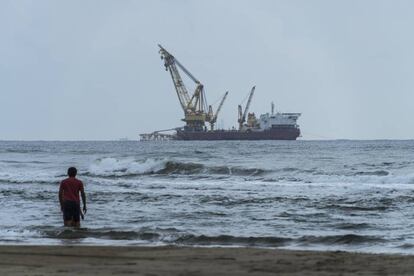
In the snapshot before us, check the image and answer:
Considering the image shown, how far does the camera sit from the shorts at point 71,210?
39.2 ft

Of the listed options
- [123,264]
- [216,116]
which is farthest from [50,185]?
[216,116]

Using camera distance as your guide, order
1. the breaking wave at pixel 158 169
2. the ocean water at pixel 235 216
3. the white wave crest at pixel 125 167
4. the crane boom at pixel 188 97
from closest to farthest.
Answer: the ocean water at pixel 235 216 → the breaking wave at pixel 158 169 → the white wave crest at pixel 125 167 → the crane boom at pixel 188 97

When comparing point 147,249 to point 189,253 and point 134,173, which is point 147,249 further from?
point 134,173

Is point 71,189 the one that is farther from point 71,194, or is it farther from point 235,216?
point 235,216

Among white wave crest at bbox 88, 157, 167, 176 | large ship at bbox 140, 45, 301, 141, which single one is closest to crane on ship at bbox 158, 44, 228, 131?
large ship at bbox 140, 45, 301, 141

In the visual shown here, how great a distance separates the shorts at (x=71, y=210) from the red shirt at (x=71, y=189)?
0.09 meters

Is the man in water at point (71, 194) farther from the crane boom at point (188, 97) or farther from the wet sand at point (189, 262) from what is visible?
the crane boom at point (188, 97)

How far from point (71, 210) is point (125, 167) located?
27967 millimetres

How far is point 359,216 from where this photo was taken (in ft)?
46.2

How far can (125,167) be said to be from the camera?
39.9 meters

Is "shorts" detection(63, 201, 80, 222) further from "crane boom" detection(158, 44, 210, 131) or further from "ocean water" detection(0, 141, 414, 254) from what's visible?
"crane boom" detection(158, 44, 210, 131)

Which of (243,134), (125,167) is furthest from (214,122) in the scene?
(125,167)

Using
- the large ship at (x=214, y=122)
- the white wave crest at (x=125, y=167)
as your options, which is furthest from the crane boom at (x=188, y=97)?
the white wave crest at (x=125, y=167)

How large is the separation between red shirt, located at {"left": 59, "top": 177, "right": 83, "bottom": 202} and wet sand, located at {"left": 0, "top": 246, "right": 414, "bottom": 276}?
8.07 ft
